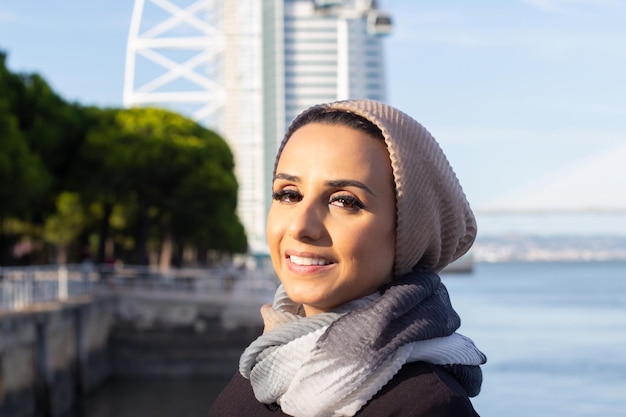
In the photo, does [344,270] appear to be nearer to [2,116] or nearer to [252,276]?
[2,116]

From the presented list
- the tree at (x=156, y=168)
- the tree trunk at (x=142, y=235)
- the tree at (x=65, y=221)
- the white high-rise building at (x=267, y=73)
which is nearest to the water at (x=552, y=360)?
the tree at (x=156, y=168)

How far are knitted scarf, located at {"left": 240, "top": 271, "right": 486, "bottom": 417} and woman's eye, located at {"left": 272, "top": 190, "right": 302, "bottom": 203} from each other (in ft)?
0.69

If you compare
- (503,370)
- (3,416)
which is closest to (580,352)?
(503,370)

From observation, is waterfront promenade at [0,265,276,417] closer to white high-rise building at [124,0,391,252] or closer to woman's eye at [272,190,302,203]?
woman's eye at [272,190,302,203]

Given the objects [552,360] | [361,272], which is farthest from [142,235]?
[361,272]

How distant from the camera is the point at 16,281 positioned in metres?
22.5

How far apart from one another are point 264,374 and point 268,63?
175m

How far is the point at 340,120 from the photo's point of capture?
6.96 ft

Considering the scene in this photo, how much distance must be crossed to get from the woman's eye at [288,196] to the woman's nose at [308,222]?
67mm

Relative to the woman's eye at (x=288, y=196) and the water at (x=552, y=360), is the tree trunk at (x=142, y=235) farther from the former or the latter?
the woman's eye at (x=288, y=196)

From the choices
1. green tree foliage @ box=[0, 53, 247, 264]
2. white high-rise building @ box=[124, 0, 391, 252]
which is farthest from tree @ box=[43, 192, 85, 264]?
white high-rise building @ box=[124, 0, 391, 252]

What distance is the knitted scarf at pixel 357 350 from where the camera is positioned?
1.94 meters

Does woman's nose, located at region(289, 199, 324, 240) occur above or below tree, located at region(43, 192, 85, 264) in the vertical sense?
above

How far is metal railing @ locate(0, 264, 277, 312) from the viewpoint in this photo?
73.7 feet
